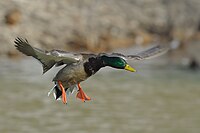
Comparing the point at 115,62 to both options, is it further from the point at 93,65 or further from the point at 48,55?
the point at 48,55

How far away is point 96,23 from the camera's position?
37969 millimetres

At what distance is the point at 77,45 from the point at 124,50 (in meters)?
2.79

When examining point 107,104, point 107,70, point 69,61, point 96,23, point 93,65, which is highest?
point 96,23

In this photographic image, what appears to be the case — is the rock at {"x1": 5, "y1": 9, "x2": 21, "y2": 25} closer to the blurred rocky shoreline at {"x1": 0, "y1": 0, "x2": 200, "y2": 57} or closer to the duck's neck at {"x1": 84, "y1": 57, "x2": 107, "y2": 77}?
the blurred rocky shoreline at {"x1": 0, "y1": 0, "x2": 200, "y2": 57}

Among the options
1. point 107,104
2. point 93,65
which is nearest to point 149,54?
point 93,65

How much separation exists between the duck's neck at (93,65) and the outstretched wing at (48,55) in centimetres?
18

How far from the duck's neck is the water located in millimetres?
10238

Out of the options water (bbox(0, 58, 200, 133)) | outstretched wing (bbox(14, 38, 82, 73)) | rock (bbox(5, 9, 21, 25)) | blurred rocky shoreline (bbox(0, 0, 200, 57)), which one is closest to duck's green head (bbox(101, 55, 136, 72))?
outstretched wing (bbox(14, 38, 82, 73))

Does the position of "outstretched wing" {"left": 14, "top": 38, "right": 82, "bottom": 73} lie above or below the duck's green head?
above

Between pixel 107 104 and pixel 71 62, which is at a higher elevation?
pixel 107 104

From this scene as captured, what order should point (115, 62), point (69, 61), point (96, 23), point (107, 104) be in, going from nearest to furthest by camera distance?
1. point (115, 62)
2. point (69, 61)
3. point (107, 104)
4. point (96, 23)

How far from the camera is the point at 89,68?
7.05 meters

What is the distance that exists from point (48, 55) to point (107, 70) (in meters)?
20.6

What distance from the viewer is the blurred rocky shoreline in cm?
3141
